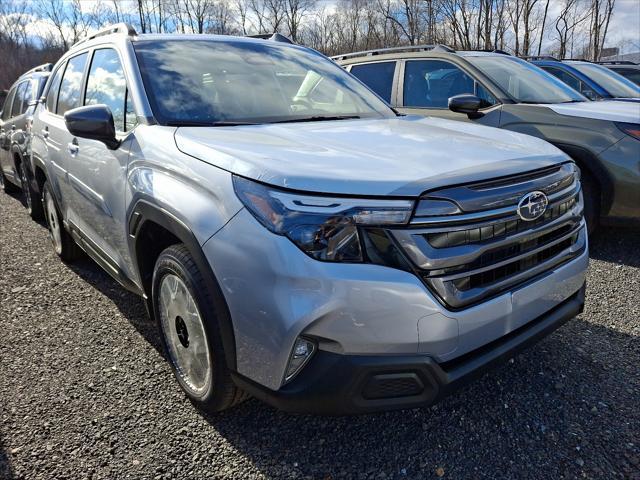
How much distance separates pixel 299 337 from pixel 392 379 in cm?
35

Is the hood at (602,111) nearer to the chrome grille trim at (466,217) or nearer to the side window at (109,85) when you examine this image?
the chrome grille trim at (466,217)

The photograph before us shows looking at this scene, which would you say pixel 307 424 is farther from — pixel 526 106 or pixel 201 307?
pixel 526 106

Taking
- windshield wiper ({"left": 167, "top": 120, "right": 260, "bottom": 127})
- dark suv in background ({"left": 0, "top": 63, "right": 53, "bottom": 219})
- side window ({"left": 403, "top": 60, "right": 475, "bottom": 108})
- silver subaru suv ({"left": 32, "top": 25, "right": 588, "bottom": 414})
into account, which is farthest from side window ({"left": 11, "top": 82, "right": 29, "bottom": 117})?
windshield wiper ({"left": 167, "top": 120, "right": 260, "bottom": 127})

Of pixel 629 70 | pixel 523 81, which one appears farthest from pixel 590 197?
pixel 629 70

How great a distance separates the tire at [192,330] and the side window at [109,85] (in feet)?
3.18

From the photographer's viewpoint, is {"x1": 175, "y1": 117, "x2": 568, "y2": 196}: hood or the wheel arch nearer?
{"x1": 175, "y1": 117, "x2": 568, "y2": 196}: hood

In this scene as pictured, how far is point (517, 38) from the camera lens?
88.7ft

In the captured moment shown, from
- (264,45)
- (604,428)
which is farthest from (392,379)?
(264,45)

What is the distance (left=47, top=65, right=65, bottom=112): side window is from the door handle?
0.99 metres

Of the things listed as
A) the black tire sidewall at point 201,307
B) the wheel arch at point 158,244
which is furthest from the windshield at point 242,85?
the black tire sidewall at point 201,307

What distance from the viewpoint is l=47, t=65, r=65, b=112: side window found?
164 inches

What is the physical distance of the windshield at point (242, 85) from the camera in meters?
2.55

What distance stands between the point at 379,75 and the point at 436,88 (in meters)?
0.84

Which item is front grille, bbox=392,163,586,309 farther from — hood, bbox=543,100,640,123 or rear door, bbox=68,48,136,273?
hood, bbox=543,100,640,123
